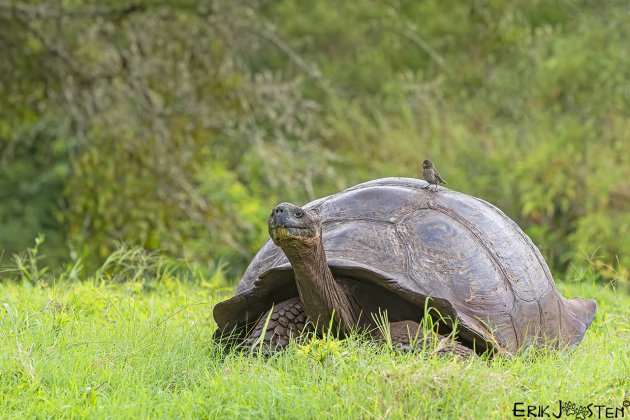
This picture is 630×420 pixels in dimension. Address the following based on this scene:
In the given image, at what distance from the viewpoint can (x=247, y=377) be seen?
10.9 feet

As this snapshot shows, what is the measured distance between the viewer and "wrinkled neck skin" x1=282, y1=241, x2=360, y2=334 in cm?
362

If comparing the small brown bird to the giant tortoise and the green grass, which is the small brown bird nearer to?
the giant tortoise

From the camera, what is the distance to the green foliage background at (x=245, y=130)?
25.3ft

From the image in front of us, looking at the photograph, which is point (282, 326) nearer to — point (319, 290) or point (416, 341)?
point (319, 290)

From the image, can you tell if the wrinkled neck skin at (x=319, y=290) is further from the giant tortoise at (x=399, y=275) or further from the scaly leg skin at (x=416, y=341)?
the scaly leg skin at (x=416, y=341)

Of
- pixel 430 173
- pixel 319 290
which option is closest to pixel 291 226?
pixel 319 290

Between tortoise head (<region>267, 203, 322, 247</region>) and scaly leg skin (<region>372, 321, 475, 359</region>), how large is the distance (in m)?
0.49

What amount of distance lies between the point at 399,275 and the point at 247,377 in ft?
2.51

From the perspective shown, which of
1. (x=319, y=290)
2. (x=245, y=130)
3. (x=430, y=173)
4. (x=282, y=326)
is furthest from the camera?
(x=245, y=130)

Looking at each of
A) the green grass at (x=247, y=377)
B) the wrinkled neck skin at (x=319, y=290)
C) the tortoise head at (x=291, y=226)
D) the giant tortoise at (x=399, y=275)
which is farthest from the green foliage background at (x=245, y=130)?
the tortoise head at (x=291, y=226)

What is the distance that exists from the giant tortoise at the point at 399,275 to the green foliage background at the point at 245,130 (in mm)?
1222

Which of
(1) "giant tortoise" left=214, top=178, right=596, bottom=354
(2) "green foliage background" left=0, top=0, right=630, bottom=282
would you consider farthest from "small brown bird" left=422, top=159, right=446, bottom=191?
(2) "green foliage background" left=0, top=0, right=630, bottom=282

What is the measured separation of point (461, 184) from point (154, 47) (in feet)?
13.0

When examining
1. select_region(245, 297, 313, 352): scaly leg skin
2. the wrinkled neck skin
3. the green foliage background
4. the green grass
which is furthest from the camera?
the green foliage background
